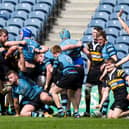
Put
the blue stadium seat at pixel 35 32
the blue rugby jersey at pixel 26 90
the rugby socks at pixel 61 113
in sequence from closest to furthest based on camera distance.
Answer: the rugby socks at pixel 61 113
the blue rugby jersey at pixel 26 90
the blue stadium seat at pixel 35 32

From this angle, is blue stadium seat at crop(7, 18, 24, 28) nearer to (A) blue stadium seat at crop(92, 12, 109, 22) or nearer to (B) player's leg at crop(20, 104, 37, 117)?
(A) blue stadium seat at crop(92, 12, 109, 22)

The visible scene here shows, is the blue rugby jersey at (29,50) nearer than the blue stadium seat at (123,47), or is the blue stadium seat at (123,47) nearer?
the blue rugby jersey at (29,50)

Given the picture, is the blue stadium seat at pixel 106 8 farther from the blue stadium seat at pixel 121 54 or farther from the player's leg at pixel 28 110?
the player's leg at pixel 28 110

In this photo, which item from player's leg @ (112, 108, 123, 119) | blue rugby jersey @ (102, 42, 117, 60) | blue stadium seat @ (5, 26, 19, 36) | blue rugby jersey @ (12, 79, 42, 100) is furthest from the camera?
blue stadium seat @ (5, 26, 19, 36)

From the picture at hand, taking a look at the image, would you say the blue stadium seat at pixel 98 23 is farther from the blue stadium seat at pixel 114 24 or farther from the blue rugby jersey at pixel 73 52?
the blue rugby jersey at pixel 73 52

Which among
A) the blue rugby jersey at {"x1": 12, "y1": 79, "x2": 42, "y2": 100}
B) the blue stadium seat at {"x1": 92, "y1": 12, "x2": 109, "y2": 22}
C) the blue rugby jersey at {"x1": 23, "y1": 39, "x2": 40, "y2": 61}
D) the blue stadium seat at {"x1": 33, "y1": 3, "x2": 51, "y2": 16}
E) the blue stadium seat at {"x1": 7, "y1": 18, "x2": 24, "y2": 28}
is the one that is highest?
the blue stadium seat at {"x1": 33, "y1": 3, "x2": 51, "y2": 16}

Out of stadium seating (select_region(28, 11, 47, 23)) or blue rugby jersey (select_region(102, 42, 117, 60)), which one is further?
stadium seating (select_region(28, 11, 47, 23))

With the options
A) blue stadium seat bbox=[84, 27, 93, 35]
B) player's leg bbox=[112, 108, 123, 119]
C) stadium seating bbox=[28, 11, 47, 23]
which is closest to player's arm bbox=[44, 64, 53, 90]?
player's leg bbox=[112, 108, 123, 119]

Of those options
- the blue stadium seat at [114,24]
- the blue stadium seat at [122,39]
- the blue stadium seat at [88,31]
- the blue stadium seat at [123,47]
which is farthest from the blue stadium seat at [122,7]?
the blue stadium seat at [123,47]

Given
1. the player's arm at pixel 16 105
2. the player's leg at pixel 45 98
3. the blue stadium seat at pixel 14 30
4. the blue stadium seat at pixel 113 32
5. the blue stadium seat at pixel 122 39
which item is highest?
the blue stadium seat at pixel 14 30

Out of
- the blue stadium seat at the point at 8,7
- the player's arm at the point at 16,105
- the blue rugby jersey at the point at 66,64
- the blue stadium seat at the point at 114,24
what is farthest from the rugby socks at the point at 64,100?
the blue stadium seat at the point at 8,7

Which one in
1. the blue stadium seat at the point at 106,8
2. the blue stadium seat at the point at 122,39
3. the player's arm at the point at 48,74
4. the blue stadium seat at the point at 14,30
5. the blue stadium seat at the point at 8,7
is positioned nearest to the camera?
the player's arm at the point at 48,74

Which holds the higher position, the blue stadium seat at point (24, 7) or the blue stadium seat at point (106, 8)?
the blue stadium seat at point (24, 7)

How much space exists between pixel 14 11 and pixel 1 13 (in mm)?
406
